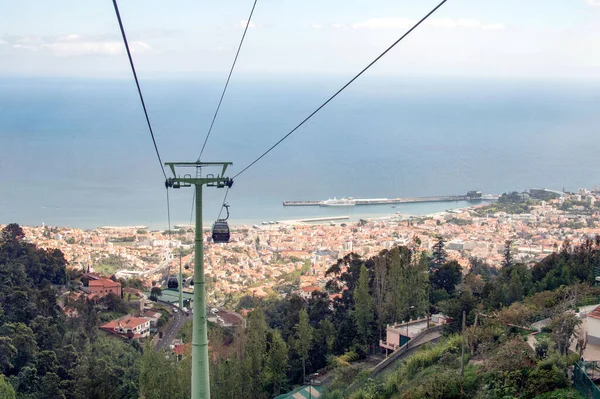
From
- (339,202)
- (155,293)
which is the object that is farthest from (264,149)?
(155,293)

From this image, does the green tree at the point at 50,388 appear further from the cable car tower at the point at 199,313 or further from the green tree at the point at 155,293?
the green tree at the point at 155,293

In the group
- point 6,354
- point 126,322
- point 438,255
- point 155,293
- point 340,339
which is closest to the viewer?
point 6,354

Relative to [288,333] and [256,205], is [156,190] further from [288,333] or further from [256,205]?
[288,333]

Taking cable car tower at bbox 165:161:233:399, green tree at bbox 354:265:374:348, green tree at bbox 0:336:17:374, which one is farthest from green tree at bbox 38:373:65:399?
cable car tower at bbox 165:161:233:399

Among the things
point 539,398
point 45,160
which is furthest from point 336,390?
point 45,160

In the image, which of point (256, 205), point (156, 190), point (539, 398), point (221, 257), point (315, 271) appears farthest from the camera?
point (156, 190)

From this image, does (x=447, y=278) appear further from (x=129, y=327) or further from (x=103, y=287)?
(x=103, y=287)

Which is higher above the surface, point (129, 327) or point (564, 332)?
point (564, 332)

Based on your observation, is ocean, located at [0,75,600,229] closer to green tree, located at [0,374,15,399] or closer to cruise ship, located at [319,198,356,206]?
cruise ship, located at [319,198,356,206]

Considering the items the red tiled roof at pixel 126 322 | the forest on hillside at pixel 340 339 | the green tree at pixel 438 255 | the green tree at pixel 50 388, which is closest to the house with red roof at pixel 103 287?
the forest on hillside at pixel 340 339
